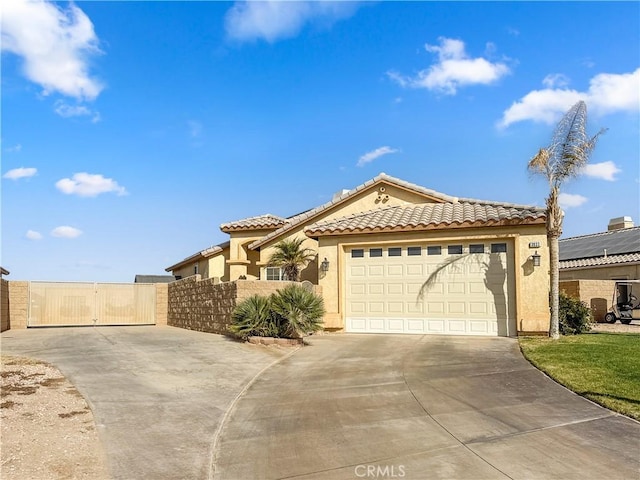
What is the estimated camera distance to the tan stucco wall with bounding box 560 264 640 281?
25562 mm

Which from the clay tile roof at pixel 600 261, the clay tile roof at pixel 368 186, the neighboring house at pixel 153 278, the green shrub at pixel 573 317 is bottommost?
the green shrub at pixel 573 317

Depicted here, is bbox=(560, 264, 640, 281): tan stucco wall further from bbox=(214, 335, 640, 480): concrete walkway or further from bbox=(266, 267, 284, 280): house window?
bbox=(214, 335, 640, 480): concrete walkway

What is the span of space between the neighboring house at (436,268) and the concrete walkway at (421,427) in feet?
15.6

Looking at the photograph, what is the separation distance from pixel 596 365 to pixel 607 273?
20277 mm

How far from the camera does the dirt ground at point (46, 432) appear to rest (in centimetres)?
488

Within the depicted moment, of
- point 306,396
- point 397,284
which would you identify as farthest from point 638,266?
point 306,396

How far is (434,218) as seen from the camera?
16.0m

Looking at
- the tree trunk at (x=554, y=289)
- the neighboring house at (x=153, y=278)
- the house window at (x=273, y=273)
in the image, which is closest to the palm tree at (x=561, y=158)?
the tree trunk at (x=554, y=289)

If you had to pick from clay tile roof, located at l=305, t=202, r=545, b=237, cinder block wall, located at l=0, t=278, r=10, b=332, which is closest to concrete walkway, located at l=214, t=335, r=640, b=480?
clay tile roof, located at l=305, t=202, r=545, b=237

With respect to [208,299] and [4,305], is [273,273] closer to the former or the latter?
[208,299]

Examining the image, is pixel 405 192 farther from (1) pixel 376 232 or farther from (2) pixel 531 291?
(2) pixel 531 291

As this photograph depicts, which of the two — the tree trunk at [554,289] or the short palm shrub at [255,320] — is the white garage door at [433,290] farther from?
the short palm shrub at [255,320]

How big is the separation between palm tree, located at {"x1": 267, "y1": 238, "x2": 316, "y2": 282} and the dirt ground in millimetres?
11474

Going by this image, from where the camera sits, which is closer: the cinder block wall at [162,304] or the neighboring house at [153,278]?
the cinder block wall at [162,304]
